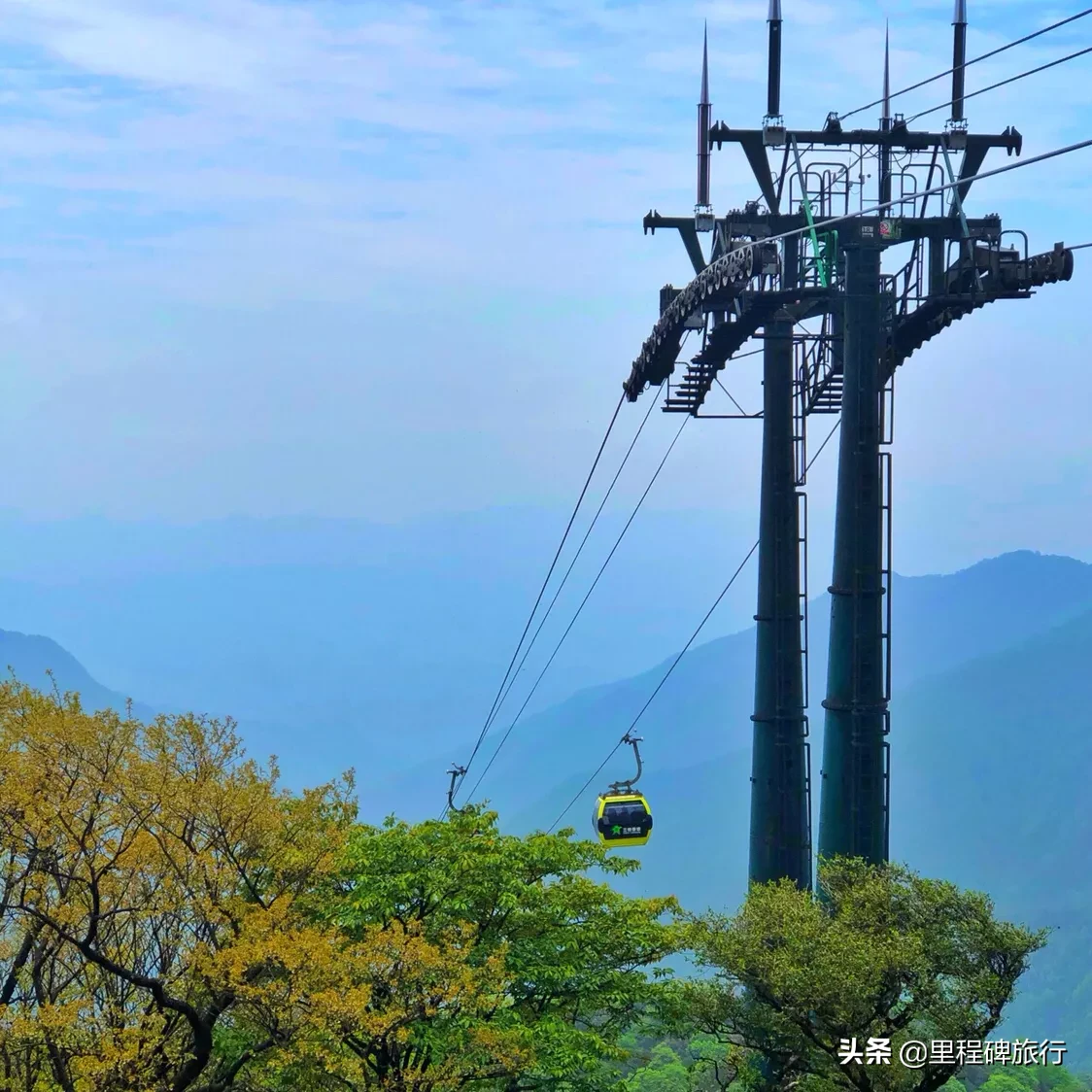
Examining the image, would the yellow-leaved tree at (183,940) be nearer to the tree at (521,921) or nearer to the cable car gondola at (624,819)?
the tree at (521,921)

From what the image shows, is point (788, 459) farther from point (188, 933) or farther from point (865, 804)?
point (188, 933)

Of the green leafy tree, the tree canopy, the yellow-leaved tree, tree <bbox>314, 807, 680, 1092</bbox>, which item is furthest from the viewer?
the green leafy tree

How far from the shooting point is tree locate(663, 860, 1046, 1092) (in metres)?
21.0

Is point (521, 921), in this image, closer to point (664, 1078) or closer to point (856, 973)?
point (856, 973)

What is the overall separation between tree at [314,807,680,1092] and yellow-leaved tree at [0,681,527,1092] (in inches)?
18.8

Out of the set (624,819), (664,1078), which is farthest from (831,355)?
(664,1078)

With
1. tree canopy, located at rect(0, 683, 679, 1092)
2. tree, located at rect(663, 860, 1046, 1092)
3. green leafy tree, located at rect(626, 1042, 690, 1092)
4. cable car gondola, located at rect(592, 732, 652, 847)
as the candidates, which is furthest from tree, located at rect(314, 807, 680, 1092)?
green leafy tree, located at rect(626, 1042, 690, 1092)

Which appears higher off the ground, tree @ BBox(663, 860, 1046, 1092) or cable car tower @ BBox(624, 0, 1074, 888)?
cable car tower @ BBox(624, 0, 1074, 888)

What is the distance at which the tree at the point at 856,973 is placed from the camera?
828 inches

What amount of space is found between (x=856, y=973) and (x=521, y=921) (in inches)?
214

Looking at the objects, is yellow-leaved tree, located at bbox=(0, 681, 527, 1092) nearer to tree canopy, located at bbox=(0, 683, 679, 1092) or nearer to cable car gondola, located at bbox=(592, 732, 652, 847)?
tree canopy, located at bbox=(0, 683, 679, 1092)

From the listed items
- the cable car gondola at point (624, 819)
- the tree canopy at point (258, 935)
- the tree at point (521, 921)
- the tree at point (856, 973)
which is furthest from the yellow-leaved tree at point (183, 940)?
the cable car gondola at point (624, 819)

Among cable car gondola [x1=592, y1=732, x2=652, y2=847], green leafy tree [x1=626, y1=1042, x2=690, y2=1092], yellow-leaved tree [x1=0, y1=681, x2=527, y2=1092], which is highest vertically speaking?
cable car gondola [x1=592, y1=732, x2=652, y2=847]

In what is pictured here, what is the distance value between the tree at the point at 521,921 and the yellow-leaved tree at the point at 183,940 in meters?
0.48
